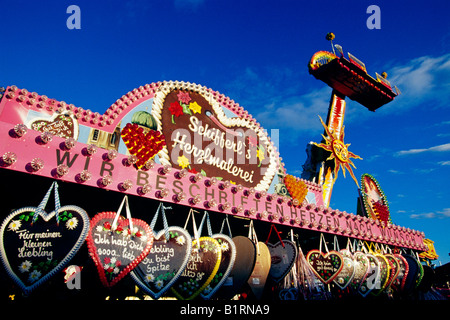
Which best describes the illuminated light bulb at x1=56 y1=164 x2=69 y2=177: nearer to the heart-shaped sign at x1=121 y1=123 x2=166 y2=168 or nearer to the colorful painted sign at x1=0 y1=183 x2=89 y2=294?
the colorful painted sign at x1=0 y1=183 x2=89 y2=294

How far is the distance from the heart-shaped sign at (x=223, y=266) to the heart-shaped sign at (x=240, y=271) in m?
0.58

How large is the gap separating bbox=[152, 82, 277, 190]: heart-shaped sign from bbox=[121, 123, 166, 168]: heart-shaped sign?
6.36ft

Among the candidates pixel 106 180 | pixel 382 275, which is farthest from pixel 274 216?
pixel 382 275

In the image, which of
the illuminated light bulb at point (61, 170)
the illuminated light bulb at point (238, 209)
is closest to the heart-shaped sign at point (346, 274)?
the illuminated light bulb at point (238, 209)

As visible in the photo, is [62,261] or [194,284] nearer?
[62,261]

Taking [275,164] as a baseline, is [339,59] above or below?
above

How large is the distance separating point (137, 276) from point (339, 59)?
1779cm

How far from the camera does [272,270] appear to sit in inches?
329

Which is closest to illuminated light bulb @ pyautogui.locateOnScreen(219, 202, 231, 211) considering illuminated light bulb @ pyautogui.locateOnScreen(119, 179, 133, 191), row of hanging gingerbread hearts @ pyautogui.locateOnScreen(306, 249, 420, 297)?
illuminated light bulb @ pyautogui.locateOnScreen(119, 179, 133, 191)

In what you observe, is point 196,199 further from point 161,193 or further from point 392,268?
point 392,268

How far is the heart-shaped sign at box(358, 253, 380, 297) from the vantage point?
400 inches
